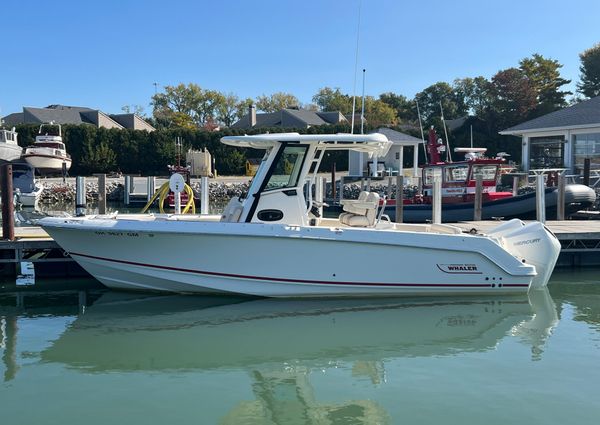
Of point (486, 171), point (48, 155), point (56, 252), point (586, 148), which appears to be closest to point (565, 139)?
point (586, 148)

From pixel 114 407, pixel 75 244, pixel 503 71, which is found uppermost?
pixel 503 71

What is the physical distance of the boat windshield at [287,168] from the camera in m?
8.34

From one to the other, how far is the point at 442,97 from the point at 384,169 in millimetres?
28292

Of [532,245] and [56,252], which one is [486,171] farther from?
[56,252]

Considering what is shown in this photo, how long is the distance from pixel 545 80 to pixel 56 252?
40.2 metres

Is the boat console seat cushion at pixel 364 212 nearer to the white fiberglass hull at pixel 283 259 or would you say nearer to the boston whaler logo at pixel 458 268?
the white fiberglass hull at pixel 283 259

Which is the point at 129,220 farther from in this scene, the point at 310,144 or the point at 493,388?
the point at 493,388

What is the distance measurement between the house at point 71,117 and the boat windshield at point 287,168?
40853 millimetres

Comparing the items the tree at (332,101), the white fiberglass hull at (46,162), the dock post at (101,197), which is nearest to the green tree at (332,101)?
the tree at (332,101)

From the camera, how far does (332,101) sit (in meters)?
66.1

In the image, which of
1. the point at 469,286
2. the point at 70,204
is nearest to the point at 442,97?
the point at 70,204

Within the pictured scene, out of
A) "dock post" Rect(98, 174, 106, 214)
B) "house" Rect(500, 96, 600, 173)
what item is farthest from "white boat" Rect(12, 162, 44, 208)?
"house" Rect(500, 96, 600, 173)

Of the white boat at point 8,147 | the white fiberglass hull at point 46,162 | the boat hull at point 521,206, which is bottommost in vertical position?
the boat hull at point 521,206

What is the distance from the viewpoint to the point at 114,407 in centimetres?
506
